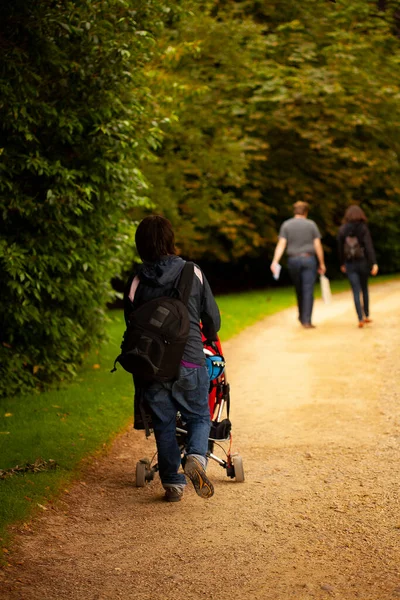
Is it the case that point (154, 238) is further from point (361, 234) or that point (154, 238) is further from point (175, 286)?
point (361, 234)

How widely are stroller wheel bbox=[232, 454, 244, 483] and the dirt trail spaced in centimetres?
5

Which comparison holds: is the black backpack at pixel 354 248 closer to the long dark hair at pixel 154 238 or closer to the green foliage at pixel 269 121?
the green foliage at pixel 269 121

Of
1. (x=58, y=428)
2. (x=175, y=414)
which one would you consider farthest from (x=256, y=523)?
(x=58, y=428)

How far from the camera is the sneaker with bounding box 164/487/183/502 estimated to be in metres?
6.02

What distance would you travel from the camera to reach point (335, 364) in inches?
444

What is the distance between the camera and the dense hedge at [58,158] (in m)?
9.09

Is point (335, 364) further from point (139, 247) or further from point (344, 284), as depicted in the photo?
point (344, 284)

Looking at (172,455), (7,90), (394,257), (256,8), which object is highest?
(256,8)

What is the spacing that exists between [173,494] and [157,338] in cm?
109

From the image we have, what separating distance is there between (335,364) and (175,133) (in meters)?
11.4

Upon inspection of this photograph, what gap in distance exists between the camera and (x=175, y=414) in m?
5.98

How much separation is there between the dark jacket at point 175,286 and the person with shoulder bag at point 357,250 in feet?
Result: 28.5

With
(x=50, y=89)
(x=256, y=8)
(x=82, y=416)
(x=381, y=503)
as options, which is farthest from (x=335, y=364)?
(x=256, y=8)

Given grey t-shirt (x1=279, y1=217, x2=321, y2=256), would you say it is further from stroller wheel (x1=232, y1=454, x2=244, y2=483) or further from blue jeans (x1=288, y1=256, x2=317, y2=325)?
stroller wheel (x1=232, y1=454, x2=244, y2=483)
